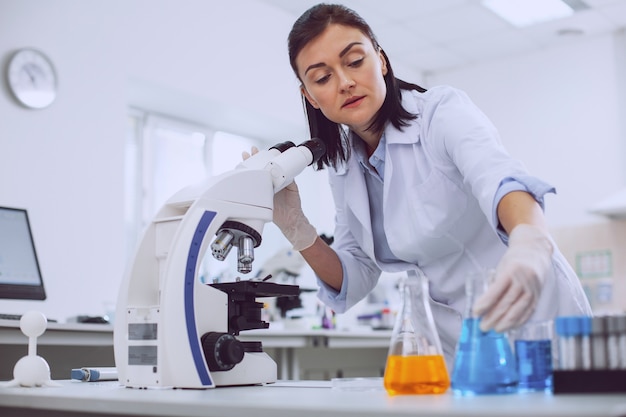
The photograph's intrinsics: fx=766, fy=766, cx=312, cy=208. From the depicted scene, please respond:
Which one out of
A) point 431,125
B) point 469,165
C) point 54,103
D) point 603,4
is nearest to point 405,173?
point 431,125

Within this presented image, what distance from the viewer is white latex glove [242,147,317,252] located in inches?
67.4

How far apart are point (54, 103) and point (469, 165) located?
124 inches

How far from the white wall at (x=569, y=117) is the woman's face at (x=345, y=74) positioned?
4.68 m

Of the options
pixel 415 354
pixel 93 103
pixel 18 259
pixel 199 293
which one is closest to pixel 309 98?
pixel 199 293

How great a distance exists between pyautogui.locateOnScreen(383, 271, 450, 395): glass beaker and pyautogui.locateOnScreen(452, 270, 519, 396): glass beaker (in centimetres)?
3

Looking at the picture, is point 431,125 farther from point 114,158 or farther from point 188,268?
point 114,158

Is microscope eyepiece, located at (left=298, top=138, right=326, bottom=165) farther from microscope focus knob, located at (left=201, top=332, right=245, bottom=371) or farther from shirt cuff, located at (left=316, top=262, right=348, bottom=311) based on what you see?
microscope focus knob, located at (left=201, top=332, right=245, bottom=371)

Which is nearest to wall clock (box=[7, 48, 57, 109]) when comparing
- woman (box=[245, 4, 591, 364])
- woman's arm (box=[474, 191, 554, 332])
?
woman (box=[245, 4, 591, 364])

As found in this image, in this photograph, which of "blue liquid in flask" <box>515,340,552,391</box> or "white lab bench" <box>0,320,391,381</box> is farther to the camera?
"white lab bench" <box>0,320,391,381</box>

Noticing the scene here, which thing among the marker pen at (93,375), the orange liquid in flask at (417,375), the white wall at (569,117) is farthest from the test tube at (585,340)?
the white wall at (569,117)

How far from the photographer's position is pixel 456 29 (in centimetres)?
573

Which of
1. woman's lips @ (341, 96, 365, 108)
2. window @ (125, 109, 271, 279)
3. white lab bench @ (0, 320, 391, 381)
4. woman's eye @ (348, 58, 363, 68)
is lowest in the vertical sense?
white lab bench @ (0, 320, 391, 381)

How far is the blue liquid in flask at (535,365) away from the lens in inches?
37.9

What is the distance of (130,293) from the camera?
1.33m
